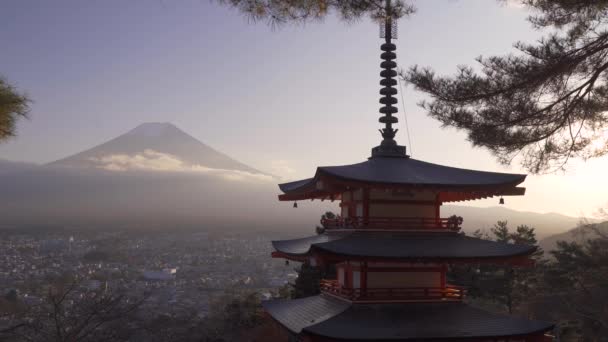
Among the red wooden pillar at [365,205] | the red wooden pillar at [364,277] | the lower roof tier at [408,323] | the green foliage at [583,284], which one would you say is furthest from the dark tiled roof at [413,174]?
→ the green foliage at [583,284]

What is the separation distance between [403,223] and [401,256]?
4.82ft

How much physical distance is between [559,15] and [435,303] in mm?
7654

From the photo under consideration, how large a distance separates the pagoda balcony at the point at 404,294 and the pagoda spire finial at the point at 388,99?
4051 millimetres

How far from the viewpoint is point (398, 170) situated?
14.3 metres

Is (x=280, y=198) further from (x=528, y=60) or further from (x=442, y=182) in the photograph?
(x=528, y=60)

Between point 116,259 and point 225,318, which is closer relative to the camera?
point 225,318

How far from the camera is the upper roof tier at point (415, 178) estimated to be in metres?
13.2

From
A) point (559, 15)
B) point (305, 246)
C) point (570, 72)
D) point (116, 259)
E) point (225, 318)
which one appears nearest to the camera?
point (570, 72)

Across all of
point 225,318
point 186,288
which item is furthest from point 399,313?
point 186,288

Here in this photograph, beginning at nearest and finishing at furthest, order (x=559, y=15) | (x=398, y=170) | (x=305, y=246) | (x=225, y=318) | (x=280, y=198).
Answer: (x=559, y=15) → (x=398, y=170) → (x=305, y=246) → (x=280, y=198) → (x=225, y=318)

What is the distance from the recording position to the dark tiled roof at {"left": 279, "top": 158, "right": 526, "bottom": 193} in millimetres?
13273

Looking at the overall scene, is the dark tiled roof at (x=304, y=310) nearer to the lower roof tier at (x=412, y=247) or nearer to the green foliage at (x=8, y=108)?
the lower roof tier at (x=412, y=247)

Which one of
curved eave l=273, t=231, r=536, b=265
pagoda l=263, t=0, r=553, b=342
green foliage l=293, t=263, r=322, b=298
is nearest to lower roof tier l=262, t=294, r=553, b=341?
pagoda l=263, t=0, r=553, b=342

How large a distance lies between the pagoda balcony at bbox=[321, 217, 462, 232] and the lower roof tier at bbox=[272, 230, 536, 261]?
151 millimetres
